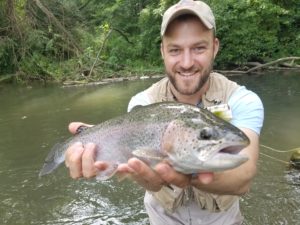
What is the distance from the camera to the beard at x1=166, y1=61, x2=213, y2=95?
3.20m

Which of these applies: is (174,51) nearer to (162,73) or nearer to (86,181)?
(86,181)

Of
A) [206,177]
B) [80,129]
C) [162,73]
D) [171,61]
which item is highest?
[171,61]

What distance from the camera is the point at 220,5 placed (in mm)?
20984

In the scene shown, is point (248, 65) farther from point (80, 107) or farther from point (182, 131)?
point (182, 131)

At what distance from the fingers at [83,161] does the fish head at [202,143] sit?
569mm

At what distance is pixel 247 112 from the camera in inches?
124

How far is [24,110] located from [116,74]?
6.44 metres

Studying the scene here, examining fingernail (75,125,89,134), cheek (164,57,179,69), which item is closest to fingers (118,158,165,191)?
fingernail (75,125,89,134)

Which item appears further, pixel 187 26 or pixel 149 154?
pixel 187 26

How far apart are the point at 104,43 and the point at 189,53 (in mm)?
18592

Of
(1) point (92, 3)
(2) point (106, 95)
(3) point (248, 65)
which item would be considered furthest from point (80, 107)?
(1) point (92, 3)

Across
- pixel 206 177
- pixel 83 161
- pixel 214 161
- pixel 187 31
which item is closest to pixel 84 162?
pixel 83 161

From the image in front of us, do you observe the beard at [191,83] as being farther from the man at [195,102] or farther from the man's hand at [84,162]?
the man's hand at [84,162]

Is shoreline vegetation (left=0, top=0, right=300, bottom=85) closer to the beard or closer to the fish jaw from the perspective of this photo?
the beard
